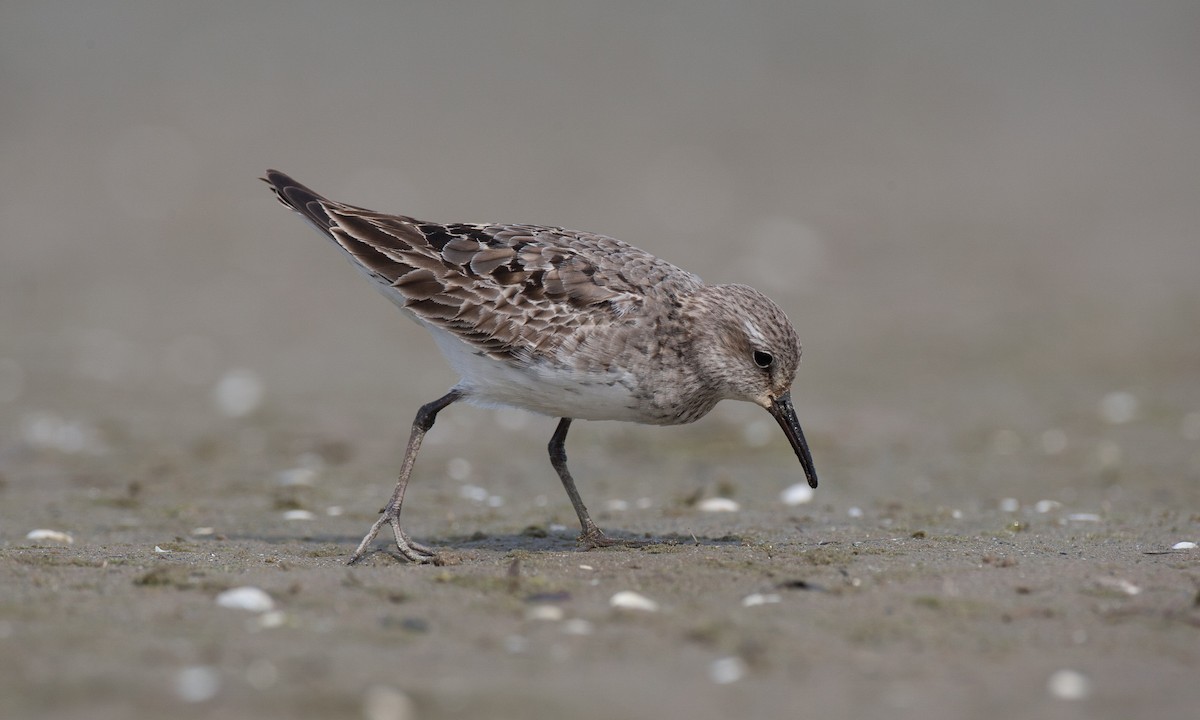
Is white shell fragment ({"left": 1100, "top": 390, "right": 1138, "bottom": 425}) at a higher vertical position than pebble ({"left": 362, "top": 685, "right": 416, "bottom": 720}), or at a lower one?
higher

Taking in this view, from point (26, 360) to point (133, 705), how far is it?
31.7 ft

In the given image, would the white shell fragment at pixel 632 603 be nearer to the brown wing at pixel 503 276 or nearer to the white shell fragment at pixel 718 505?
the brown wing at pixel 503 276

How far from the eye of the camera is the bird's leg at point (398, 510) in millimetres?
7250

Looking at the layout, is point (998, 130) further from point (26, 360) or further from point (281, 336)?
point (26, 360)

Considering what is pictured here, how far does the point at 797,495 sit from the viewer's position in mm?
9562

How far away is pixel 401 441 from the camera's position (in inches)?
452

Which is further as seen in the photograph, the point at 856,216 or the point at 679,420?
the point at 856,216

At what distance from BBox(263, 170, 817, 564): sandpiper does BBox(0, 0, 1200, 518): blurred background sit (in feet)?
8.13

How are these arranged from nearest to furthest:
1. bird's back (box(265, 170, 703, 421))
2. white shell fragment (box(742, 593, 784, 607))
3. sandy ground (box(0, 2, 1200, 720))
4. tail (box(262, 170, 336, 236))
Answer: sandy ground (box(0, 2, 1200, 720))
white shell fragment (box(742, 593, 784, 607))
bird's back (box(265, 170, 703, 421))
tail (box(262, 170, 336, 236))

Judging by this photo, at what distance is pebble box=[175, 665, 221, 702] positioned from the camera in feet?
14.9

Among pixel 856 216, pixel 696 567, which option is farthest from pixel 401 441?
pixel 856 216

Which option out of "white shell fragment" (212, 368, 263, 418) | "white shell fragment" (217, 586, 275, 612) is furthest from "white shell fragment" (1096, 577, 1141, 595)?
"white shell fragment" (212, 368, 263, 418)

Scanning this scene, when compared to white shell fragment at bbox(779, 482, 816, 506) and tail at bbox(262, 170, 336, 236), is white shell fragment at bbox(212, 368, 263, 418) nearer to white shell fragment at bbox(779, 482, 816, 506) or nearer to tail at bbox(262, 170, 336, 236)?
tail at bbox(262, 170, 336, 236)

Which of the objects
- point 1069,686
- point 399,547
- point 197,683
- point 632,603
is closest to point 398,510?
point 399,547
